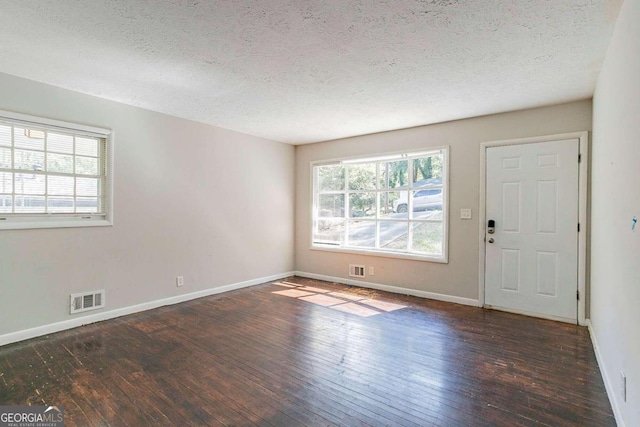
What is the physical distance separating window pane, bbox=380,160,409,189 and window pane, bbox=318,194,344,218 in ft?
2.90

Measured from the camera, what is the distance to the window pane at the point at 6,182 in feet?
9.99

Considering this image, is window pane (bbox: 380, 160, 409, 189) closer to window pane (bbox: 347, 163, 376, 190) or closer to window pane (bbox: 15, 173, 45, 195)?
window pane (bbox: 347, 163, 376, 190)

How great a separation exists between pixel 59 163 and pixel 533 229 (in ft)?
17.9

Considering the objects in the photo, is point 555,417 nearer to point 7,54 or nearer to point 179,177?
point 179,177

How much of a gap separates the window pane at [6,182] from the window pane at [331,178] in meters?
4.23

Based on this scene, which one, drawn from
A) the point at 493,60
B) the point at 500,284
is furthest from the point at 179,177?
the point at 500,284

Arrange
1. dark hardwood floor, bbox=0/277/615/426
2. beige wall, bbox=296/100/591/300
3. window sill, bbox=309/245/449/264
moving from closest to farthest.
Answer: dark hardwood floor, bbox=0/277/615/426 < beige wall, bbox=296/100/591/300 < window sill, bbox=309/245/449/264

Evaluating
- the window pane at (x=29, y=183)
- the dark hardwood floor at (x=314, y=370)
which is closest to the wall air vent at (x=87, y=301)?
the dark hardwood floor at (x=314, y=370)

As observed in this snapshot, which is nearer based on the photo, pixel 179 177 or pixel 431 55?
pixel 431 55

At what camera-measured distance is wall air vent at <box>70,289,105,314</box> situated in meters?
3.48

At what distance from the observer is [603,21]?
212 centimetres

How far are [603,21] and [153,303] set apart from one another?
5.15m

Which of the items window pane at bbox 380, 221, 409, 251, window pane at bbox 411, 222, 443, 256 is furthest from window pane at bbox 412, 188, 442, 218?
window pane at bbox 380, 221, 409, 251

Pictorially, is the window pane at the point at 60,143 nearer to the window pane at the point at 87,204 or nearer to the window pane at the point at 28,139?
the window pane at the point at 28,139
